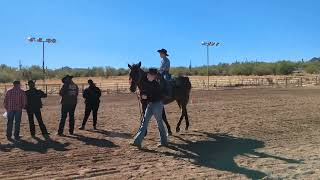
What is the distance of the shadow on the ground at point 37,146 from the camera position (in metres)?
13.2

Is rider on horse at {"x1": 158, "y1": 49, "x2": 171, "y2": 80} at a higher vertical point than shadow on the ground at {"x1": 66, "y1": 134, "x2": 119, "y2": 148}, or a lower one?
higher

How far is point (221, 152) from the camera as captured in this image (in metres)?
12.9

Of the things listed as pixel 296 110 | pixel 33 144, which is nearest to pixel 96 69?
pixel 296 110

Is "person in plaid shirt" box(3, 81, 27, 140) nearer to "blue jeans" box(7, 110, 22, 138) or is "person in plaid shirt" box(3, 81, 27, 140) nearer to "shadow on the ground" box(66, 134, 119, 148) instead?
"blue jeans" box(7, 110, 22, 138)

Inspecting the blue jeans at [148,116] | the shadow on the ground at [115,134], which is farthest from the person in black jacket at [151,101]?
the shadow on the ground at [115,134]

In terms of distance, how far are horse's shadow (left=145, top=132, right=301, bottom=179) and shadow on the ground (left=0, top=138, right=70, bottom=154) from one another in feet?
8.77

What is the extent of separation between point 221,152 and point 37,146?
4.43 metres

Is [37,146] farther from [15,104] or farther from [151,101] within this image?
[151,101]

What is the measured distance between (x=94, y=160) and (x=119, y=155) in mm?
782

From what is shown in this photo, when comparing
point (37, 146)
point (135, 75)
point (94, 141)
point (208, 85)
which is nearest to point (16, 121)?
point (37, 146)

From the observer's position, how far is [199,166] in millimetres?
11164

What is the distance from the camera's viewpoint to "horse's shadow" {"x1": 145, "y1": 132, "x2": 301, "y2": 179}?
→ 36.1 feet

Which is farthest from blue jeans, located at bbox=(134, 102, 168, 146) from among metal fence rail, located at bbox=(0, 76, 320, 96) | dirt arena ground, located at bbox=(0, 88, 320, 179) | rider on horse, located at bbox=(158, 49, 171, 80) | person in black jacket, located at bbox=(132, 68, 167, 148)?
metal fence rail, located at bbox=(0, 76, 320, 96)

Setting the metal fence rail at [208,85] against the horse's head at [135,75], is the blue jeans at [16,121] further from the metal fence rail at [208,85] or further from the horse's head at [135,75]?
the metal fence rail at [208,85]
